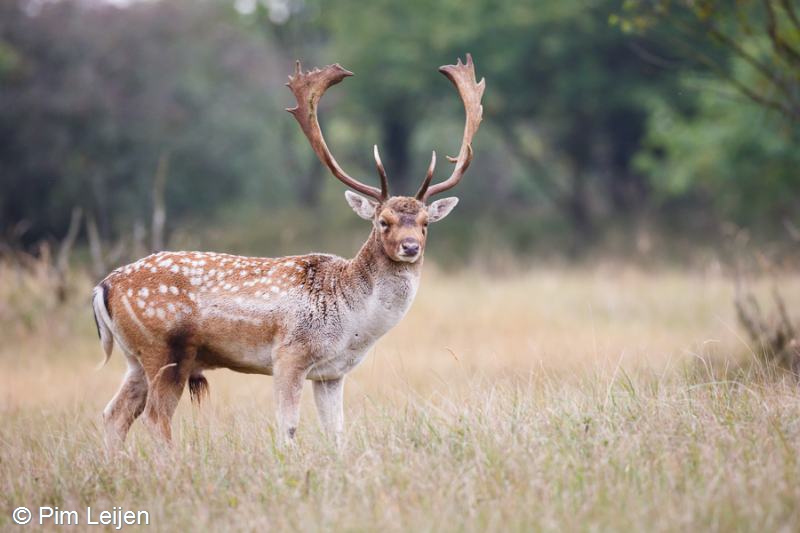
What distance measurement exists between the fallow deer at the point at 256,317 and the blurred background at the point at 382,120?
12207 millimetres

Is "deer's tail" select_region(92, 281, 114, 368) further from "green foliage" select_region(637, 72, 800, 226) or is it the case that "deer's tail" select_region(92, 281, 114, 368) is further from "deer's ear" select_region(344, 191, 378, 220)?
"green foliage" select_region(637, 72, 800, 226)

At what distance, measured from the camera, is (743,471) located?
4398 mm

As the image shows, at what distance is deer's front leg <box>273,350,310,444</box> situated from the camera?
575 cm

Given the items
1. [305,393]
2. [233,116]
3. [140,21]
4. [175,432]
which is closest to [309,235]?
[233,116]

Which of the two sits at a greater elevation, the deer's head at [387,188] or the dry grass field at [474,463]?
the deer's head at [387,188]

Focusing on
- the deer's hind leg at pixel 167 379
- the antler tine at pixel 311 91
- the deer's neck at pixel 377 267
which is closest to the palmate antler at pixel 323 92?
the antler tine at pixel 311 91

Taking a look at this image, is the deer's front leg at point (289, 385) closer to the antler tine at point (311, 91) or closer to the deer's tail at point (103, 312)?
the deer's tail at point (103, 312)

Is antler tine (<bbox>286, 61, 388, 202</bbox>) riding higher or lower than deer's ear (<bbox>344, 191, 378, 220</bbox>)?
higher

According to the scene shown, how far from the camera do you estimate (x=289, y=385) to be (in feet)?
18.9

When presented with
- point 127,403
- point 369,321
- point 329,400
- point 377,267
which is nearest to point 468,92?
point 377,267

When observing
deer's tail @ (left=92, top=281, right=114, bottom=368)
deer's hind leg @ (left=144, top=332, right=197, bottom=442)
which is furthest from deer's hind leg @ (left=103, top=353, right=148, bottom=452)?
deer's hind leg @ (left=144, top=332, right=197, bottom=442)

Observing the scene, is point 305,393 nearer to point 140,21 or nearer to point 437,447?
point 437,447

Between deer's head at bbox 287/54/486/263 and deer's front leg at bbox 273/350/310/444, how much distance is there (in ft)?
2.65

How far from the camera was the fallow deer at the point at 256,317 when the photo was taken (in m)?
5.85
